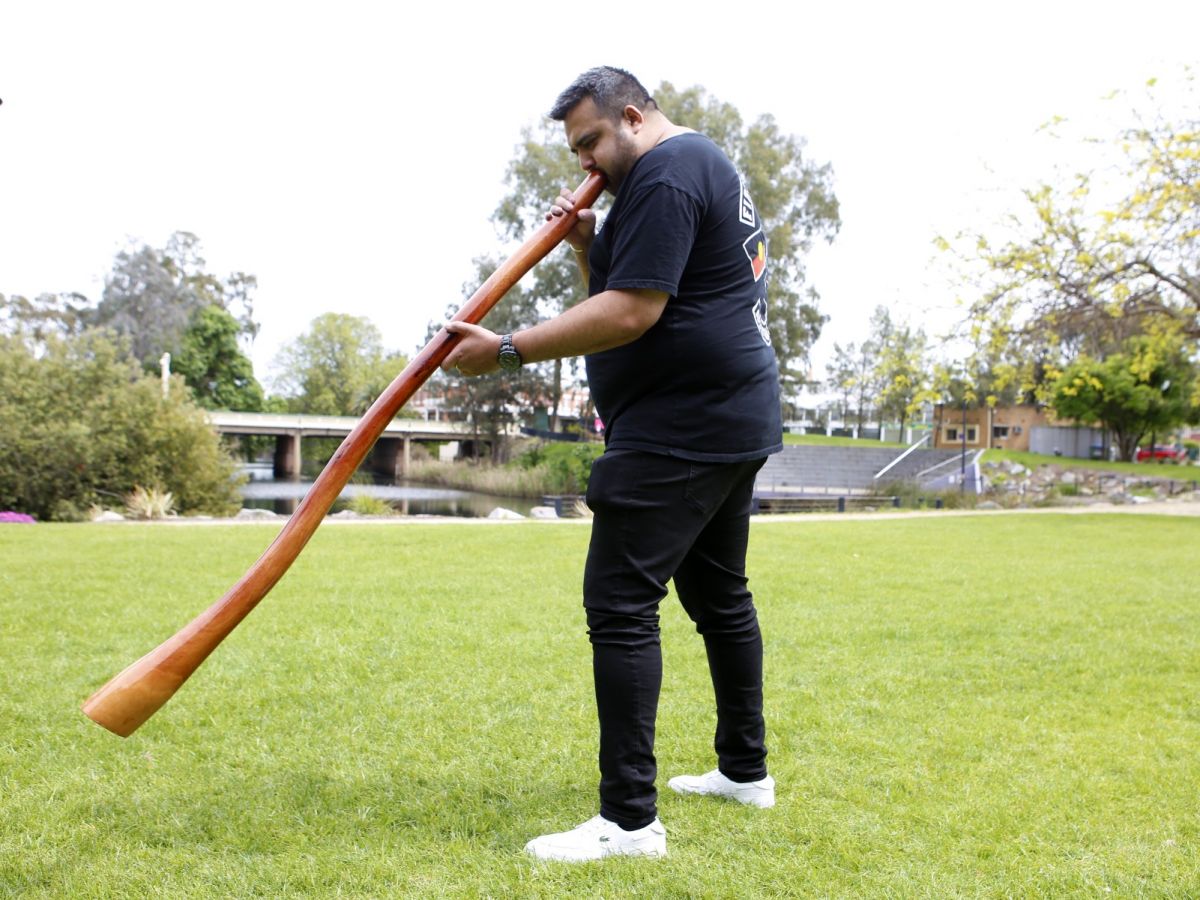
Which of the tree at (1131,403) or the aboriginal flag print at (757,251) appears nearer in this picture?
the aboriginal flag print at (757,251)

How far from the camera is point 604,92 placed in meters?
2.32

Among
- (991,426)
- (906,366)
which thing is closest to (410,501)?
(906,366)

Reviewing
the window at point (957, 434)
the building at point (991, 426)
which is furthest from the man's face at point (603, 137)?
the window at point (957, 434)

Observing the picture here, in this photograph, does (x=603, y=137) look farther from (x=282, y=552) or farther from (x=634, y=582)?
(x=282, y=552)

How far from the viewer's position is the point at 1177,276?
16.2 metres

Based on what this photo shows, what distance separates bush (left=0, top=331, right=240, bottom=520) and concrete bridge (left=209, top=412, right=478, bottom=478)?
1838cm

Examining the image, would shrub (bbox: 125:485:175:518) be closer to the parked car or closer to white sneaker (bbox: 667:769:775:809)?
white sneaker (bbox: 667:769:775:809)

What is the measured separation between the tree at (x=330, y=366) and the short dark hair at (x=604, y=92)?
5986 cm

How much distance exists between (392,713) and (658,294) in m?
1.93

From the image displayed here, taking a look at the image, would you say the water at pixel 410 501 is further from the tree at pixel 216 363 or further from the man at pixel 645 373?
the tree at pixel 216 363

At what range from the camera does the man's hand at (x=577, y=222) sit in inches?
99.5

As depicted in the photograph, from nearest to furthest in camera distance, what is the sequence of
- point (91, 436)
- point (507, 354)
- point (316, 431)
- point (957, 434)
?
1. point (507, 354)
2. point (91, 436)
3. point (316, 431)
4. point (957, 434)

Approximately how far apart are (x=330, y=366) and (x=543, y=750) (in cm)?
6315

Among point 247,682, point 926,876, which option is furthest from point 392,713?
point 926,876
